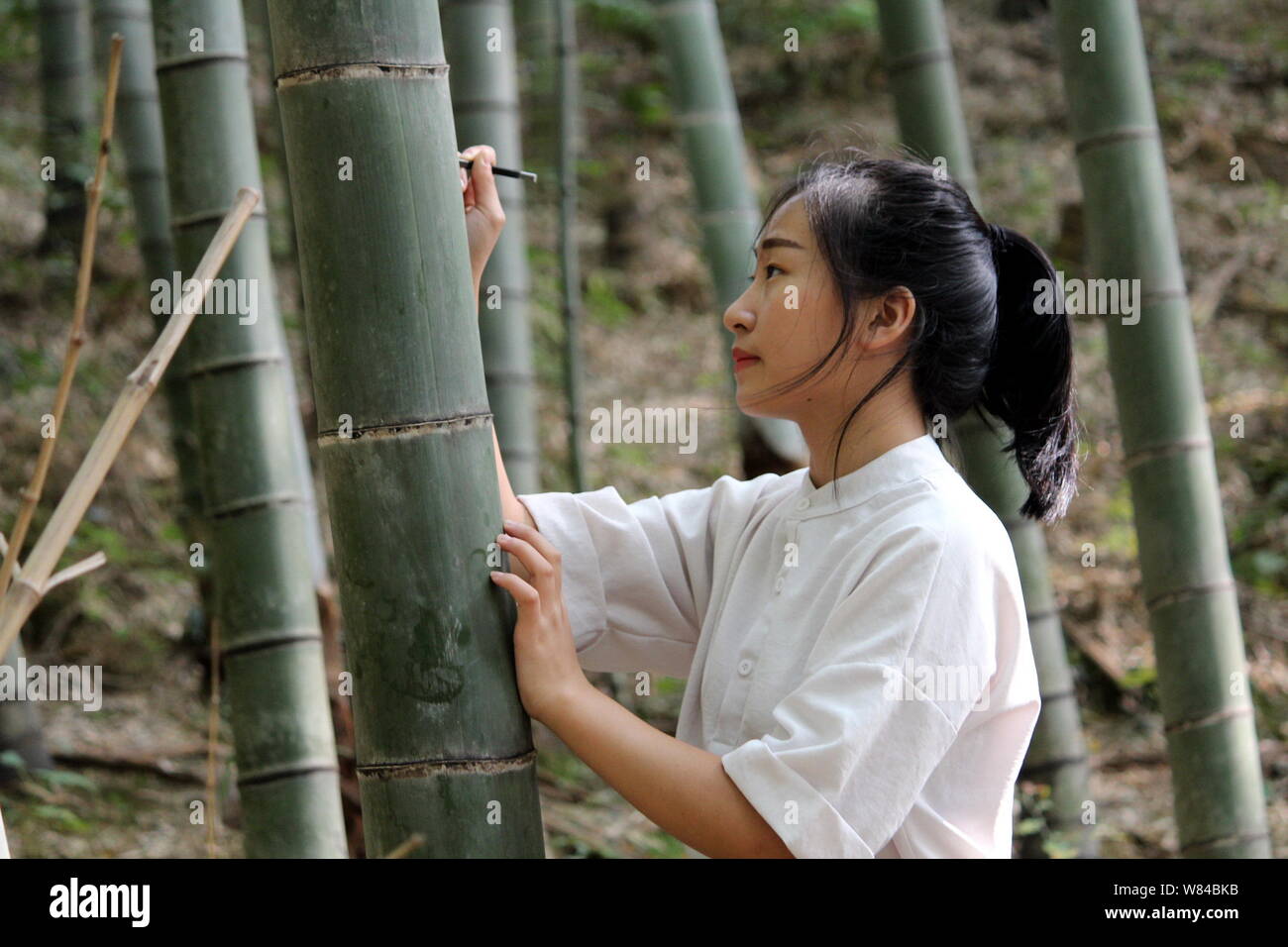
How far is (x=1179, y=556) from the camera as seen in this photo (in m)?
2.14

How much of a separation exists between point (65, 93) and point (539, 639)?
474 centimetres

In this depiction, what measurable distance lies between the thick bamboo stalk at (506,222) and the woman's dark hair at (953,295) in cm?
147

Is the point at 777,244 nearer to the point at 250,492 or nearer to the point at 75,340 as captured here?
the point at 75,340

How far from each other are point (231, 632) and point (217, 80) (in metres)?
0.90

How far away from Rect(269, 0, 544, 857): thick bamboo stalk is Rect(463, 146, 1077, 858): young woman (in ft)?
0.23

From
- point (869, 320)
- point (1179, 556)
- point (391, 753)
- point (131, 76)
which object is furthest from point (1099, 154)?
point (131, 76)

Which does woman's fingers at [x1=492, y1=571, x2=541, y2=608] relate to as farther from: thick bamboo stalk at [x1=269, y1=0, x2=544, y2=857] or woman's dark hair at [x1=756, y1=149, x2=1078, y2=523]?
woman's dark hair at [x1=756, y1=149, x2=1078, y2=523]

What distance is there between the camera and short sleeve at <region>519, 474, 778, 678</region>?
136 centimetres

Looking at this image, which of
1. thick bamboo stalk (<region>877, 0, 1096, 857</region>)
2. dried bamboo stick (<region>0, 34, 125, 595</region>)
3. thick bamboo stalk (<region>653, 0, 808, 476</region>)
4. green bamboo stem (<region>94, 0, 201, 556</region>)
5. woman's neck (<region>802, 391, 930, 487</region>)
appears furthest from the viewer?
green bamboo stem (<region>94, 0, 201, 556</region>)

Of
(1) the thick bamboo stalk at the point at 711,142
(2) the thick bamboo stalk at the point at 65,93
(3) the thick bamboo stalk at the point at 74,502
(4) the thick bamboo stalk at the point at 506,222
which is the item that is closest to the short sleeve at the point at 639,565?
(3) the thick bamboo stalk at the point at 74,502

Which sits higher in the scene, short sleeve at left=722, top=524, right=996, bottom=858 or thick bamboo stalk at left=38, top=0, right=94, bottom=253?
thick bamboo stalk at left=38, top=0, right=94, bottom=253

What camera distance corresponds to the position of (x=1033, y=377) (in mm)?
1399

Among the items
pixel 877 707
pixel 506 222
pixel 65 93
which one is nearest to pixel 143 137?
pixel 506 222

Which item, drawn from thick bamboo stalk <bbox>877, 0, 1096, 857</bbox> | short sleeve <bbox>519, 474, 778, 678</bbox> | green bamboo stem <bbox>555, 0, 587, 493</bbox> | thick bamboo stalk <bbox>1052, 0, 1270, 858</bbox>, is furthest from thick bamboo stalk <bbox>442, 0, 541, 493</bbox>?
short sleeve <bbox>519, 474, 778, 678</bbox>
